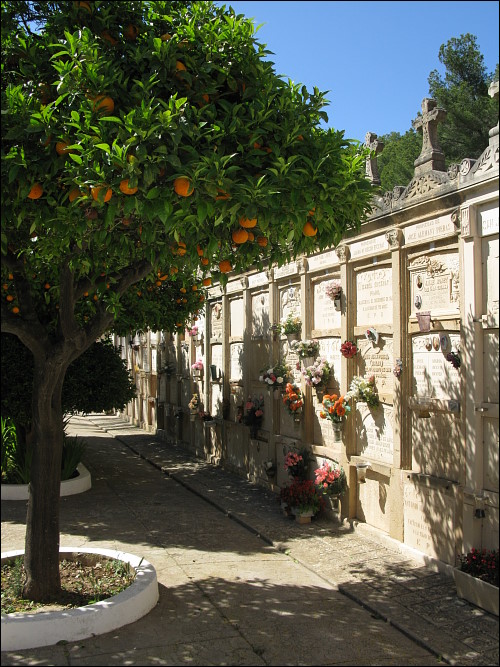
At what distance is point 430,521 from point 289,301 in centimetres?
425

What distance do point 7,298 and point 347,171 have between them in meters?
5.12

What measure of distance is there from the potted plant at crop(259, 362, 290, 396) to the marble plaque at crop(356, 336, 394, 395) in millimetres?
1790

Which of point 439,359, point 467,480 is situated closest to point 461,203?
point 439,359

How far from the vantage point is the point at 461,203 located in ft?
19.8

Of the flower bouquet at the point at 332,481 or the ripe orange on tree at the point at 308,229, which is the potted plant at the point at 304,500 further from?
the ripe orange on tree at the point at 308,229

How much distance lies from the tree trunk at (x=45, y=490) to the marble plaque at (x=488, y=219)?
392 cm

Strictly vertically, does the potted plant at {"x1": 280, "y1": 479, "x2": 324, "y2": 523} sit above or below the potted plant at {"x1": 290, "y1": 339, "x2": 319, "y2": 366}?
below

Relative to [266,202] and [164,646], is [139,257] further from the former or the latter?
[164,646]

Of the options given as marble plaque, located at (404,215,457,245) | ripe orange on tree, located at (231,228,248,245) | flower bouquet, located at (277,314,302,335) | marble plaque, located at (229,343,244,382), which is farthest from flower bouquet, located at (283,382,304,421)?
ripe orange on tree, located at (231,228,248,245)

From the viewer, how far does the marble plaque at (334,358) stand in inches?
320

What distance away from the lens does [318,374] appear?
8164 millimetres

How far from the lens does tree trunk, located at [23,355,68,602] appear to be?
514 centimetres

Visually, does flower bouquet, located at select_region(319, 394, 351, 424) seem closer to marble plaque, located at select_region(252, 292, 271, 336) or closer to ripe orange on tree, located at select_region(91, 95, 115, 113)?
marble plaque, located at select_region(252, 292, 271, 336)

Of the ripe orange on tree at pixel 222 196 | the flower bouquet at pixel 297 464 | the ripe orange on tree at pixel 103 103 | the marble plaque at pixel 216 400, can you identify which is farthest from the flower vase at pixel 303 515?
the ripe orange on tree at pixel 103 103
